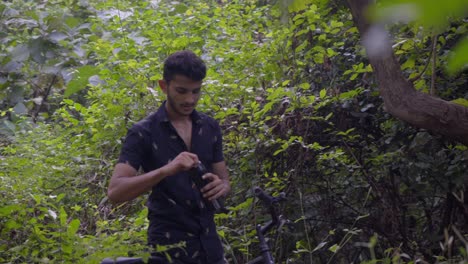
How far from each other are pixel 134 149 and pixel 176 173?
12.3 inches

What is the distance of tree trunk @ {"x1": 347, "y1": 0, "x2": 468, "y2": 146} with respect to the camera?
3.71 m

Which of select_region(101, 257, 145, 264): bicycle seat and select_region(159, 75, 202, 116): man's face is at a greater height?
select_region(159, 75, 202, 116): man's face

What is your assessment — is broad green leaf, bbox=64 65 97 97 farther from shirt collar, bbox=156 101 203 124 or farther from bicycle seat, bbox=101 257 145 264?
bicycle seat, bbox=101 257 145 264

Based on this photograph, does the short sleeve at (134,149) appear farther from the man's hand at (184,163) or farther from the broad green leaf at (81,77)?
the broad green leaf at (81,77)

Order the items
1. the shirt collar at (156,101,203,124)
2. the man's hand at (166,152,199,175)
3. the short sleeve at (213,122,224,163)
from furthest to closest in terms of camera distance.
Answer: the short sleeve at (213,122,224,163), the shirt collar at (156,101,203,124), the man's hand at (166,152,199,175)

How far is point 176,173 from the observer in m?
3.19

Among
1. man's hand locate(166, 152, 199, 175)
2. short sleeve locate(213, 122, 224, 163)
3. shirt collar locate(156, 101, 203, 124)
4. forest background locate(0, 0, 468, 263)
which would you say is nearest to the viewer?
man's hand locate(166, 152, 199, 175)

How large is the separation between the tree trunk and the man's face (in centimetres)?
88

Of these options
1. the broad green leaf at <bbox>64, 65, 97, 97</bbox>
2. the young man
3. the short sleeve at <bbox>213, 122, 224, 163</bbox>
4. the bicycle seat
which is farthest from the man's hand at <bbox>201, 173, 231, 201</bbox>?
the broad green leaf at <bbox>64, 65, 97, 97</bbox>

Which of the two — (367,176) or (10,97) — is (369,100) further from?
(10,97)

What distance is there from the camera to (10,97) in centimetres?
867

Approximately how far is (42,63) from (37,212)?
3794mm

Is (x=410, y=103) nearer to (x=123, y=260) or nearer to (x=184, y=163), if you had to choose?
(x=184, y=163)

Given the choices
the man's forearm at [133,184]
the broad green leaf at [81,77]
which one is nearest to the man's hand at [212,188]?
the man's forearm at [133,184]
